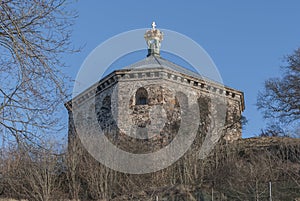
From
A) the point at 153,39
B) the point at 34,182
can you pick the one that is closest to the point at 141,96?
the point at 153,39

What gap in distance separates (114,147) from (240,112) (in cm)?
821

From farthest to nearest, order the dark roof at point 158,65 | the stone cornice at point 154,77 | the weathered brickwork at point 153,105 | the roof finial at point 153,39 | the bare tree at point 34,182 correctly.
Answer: the roof finial at point 153,39
the dark roof at point 158,65
the stone cornice at point 154,77
the weathered brickwork at point 153,105
the bare tree at point 34,182

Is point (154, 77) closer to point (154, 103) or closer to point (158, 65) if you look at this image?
point (158, 65)

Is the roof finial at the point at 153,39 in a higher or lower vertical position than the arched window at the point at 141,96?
higher

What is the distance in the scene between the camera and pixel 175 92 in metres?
23.2

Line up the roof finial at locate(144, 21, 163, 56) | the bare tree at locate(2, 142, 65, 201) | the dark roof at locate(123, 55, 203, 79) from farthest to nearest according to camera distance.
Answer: the roof finial at locate(144, 21, 163, 56) < the dark roof at locate(123, 55, 203, 79) < the bare tree at locate(2, 142, 65, 201)

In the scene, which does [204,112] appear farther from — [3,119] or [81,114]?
[3,119]

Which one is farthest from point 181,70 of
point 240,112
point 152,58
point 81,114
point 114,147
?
point 114,147

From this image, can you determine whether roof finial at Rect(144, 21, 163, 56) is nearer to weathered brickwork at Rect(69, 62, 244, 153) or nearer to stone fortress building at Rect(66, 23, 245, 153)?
stone fortress building at Rect(66, 23, 245, 153)

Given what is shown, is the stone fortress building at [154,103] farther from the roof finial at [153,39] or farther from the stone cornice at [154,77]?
the roof finial at [153,39]

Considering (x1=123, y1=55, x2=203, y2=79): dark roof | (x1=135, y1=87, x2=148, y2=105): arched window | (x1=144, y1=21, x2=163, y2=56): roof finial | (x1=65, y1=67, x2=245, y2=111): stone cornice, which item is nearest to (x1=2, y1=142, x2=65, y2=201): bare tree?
(x1=65, y1=67, x2=245, y2=111): stone cornice

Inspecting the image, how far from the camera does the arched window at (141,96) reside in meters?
23.2

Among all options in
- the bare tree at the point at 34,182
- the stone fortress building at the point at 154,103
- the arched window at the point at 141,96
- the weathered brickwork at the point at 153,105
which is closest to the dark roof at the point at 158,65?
the stone fortress building at the point at 154,103

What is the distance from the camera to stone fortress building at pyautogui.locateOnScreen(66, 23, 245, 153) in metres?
22.1
